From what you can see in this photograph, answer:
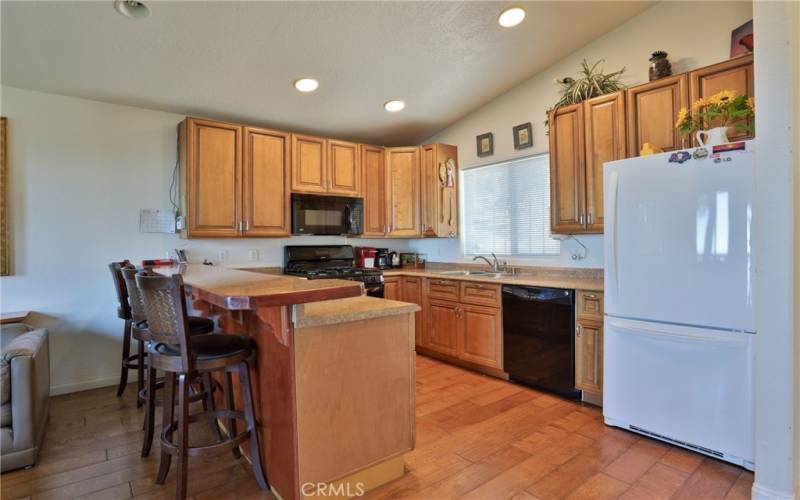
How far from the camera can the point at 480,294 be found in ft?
11.4

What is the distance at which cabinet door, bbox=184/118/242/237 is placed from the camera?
3.35 metres

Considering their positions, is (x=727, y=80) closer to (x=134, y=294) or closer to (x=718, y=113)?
(x=718, y=113)

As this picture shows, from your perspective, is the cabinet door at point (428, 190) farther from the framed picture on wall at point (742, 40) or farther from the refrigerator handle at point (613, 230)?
the framed picture on wall at point (742, 40)

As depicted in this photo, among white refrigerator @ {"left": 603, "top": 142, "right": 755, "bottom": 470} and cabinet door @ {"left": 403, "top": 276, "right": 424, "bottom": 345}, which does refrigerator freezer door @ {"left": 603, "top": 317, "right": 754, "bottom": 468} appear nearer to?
white refrigerator @ {"left": 603, "top": 142, "right": 755, "bottom": 470}

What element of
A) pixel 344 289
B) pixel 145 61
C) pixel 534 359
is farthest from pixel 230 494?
pixel 145 61

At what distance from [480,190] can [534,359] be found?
1971 millimetres

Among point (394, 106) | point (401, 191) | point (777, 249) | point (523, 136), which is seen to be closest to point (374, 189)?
point (401, 191)

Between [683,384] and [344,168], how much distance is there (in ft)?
11.1

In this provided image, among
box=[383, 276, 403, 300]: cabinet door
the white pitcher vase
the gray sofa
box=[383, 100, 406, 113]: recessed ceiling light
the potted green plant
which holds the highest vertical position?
box=[383, 100, 406, 113]: recessed ceiling light

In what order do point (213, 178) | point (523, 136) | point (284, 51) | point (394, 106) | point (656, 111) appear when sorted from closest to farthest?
point (656, 111) < point (284, 51) < point (213, 178) < point (523, 136) < point (394, 106)

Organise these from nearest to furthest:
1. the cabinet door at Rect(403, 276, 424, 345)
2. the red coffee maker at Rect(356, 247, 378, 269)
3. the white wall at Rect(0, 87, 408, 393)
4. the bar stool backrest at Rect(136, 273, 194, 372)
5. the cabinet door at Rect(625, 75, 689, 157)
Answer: the bar stool backrest at Rect(136, 273, 194, 372) < the cabinet door at Rect(625, 75, 689, 157) < the white wall at Rect(0, 87, 408, 393) < the cabinet door at Rect(403, 276, 424, 345) < the red coffee maker at Rect(356, 247, 378, 269)

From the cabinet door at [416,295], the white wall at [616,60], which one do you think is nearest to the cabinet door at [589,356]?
the white wall at [616,60]

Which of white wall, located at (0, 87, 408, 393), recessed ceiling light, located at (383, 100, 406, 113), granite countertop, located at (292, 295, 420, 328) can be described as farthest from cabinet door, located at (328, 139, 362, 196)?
granite countertop, located at (292, 295, 420, 328)

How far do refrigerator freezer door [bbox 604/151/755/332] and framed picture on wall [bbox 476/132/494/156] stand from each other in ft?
5.90
